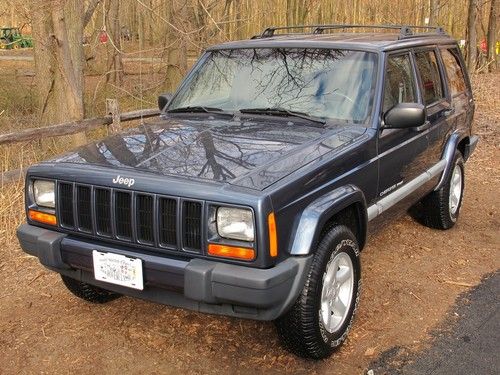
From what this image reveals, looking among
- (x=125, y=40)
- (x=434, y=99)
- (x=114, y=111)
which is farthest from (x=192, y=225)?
(x=125, y=40)

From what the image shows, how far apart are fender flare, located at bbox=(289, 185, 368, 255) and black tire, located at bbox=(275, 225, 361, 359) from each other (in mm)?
143

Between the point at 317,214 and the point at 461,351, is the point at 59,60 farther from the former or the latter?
the point at 461,351

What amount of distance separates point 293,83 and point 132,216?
5.55 feet

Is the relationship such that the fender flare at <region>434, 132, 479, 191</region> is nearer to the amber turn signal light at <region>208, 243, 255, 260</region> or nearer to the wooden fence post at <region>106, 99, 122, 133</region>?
the amber turn signal light at <region>208, 243, 255, 260</region>

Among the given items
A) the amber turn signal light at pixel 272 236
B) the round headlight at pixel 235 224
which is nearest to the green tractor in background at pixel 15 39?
the round headlight at pixel 235 224

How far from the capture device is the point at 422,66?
4848mm

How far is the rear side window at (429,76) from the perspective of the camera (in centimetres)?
480

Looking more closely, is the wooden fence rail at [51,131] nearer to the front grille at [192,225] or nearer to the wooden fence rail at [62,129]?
the wooden fence rail at [62,129]

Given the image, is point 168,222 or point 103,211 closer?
point 168,222

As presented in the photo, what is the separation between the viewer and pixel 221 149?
3352 millimetres

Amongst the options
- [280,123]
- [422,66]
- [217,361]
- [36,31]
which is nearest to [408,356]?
[217,361]

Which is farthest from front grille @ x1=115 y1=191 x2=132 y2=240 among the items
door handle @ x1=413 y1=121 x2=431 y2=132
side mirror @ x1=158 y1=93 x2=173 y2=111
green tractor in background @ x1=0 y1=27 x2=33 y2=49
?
green tractor in background @ x1=0 y1=27 x2=33 y2=49

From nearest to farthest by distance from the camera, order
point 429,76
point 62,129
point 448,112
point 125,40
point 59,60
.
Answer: point 429,76
point 448,112
point 62,129
point 59,60
point 125,40

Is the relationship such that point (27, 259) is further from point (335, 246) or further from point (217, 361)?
point (335, 246)
